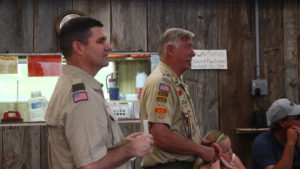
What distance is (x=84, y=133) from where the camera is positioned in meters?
1.56

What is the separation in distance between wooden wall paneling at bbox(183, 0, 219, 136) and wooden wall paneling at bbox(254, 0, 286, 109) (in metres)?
0.58

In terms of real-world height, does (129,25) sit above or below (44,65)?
above

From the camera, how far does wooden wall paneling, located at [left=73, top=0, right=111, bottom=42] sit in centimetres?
428

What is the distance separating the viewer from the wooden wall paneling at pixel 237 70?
439 cm

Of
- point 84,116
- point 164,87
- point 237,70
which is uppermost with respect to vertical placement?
point 237,70

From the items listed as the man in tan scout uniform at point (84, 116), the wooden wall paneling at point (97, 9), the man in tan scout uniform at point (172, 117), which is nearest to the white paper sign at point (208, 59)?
the wooden wall paneling at point (97, 9)

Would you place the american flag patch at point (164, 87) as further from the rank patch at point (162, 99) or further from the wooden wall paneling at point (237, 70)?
the wooden wall paneling at point (237, 70)

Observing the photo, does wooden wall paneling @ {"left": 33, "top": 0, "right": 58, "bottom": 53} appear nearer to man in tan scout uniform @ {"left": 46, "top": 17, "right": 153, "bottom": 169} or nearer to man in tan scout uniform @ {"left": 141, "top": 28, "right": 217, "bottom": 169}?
man in tan scout uniform @ {"left": 141, "top": 28, "right": 217, "bottom": 169}

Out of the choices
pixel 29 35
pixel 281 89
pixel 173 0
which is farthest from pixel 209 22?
pixel 29 35

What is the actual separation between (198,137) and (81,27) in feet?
4.05

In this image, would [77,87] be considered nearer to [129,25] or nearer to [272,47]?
[129,25]

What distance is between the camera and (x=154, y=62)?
14.2 feet

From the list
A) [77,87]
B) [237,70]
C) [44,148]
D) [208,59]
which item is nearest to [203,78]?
[208,59]

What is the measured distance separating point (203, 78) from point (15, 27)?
217 cm
